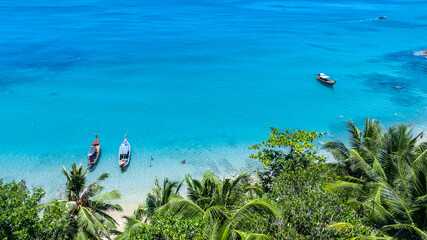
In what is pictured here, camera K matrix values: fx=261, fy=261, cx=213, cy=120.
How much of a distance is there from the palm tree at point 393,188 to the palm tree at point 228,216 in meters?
2.48

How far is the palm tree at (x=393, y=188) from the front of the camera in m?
8.27

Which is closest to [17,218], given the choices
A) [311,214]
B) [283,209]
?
[283,209]

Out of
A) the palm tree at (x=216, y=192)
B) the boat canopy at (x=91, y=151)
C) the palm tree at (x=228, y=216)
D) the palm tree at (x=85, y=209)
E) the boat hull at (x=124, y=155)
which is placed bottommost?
the boat hull at (x=124, y=155)

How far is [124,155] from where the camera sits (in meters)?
24.5

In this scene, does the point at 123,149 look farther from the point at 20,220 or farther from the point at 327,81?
the point at 327,81

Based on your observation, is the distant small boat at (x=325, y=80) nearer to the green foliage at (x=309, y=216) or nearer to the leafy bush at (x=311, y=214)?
the leafy bush at (x=311, y=214)

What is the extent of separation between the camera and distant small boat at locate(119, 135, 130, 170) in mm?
23500

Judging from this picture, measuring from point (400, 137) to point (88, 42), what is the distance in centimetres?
6559

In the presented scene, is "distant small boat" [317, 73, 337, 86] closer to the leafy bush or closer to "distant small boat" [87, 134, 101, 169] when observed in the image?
"distant small boat" [87, 134, 101, 169]

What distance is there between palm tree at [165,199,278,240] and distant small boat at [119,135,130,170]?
14.6m

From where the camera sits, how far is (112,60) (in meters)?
51.8

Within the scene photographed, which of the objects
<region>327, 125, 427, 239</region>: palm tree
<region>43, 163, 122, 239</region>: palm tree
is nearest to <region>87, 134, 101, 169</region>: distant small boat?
<region>43, 163, 122, 239</region>: palm tree

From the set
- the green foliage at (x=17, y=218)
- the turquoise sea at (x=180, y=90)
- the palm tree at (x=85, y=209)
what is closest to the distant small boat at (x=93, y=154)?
the turquoise sea at (x=180, y=90)

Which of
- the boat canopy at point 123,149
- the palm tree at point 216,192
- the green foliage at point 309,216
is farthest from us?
the boat canopy at point 123,149
